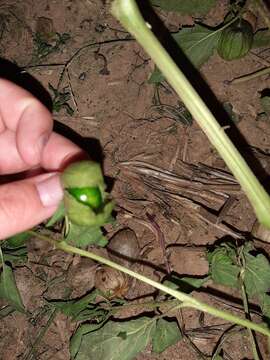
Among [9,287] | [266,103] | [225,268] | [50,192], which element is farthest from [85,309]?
[266,103]

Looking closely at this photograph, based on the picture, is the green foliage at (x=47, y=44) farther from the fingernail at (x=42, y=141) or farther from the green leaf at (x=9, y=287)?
the green leaf at (x=9, y=287)

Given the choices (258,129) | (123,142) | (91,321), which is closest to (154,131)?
(123,142)

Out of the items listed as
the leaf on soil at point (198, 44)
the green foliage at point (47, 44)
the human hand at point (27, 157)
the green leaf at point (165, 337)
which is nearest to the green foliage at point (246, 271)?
the green leaf at point (165, 337)

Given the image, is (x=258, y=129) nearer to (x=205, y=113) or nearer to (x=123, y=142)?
(x=123, y=142)

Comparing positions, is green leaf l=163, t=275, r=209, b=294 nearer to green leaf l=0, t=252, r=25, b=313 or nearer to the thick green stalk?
green leaf l=0, t=252, r=25, b=313

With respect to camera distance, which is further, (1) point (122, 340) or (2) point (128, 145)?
(2) point (128, 145)

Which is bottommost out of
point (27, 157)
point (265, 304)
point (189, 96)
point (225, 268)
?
point (265, 304)

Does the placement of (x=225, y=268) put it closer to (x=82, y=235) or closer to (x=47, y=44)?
(x=82, y=235)
